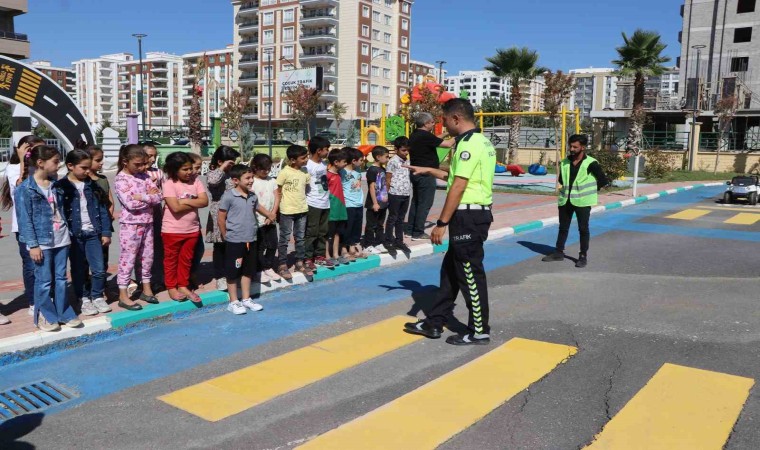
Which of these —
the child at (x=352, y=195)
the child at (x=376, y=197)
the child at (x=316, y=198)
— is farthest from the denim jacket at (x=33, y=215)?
the child at (x=376, y=197)

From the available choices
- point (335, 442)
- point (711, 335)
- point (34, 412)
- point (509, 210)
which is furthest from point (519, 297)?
point (509, 210)

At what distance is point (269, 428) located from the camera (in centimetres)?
411

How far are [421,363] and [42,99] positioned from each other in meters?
15.8

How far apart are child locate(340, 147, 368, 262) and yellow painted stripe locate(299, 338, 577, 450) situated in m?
3.86

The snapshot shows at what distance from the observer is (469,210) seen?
5.66 metres

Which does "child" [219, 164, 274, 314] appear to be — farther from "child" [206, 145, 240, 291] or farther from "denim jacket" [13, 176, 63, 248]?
"denim jacket" [13, 176, 63, 248]

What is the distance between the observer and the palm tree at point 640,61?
38.2 metres

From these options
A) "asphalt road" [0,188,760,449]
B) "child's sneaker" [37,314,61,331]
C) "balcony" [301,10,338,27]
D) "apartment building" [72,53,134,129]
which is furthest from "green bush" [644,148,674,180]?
"apartment building" [72,53,134,129]

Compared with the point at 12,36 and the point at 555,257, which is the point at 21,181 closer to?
the point at 555,257

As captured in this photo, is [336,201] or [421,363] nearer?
[421,363]

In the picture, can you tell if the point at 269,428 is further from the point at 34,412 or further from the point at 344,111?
the point at 344,111

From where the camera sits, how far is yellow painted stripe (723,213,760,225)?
14.7 metres

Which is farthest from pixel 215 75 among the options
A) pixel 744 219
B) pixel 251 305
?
pixel 251 305

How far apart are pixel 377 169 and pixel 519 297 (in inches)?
113
